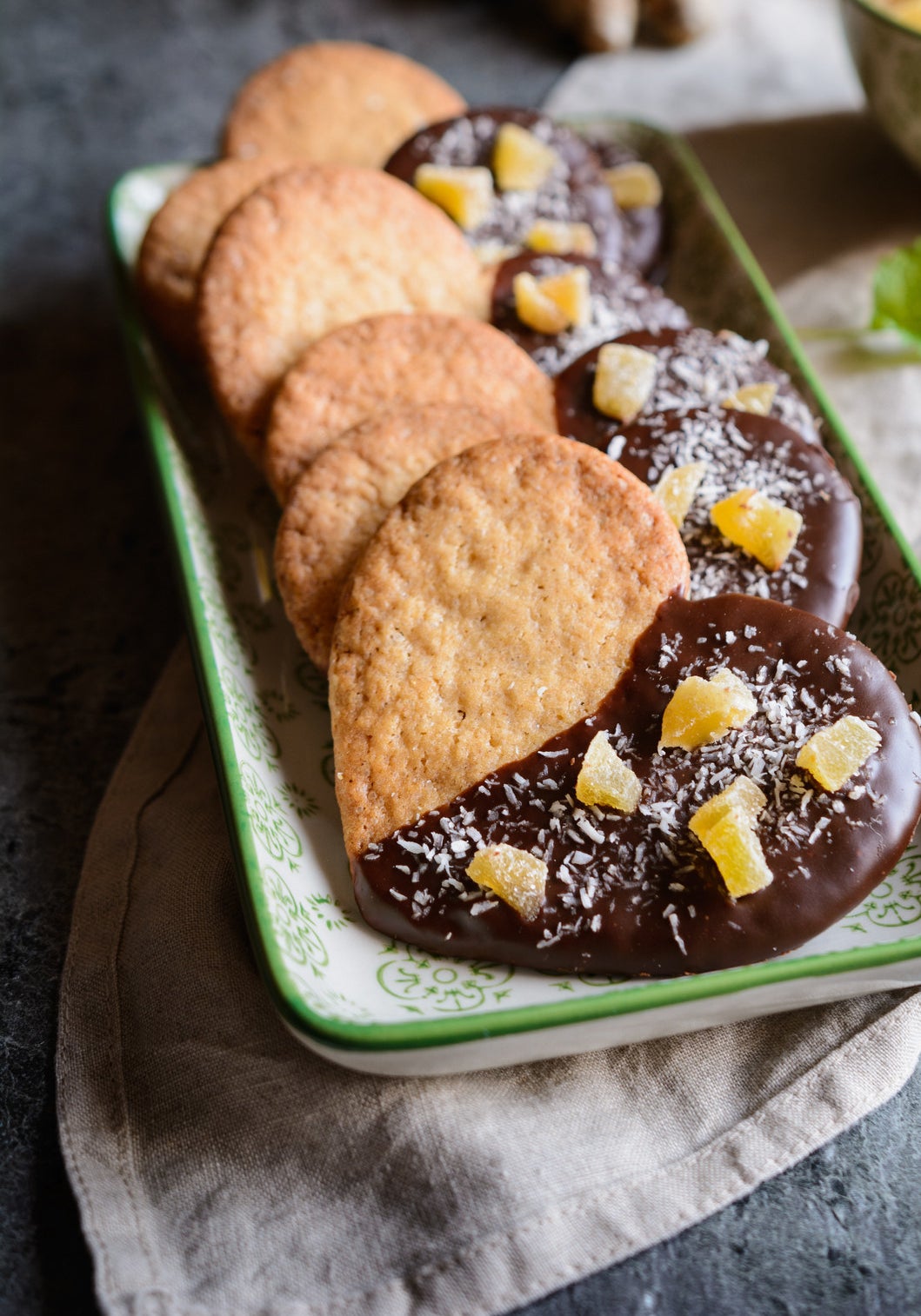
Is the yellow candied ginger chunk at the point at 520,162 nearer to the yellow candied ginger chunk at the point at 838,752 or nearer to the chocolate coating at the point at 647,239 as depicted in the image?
the chocolate coating at the point at 647,239

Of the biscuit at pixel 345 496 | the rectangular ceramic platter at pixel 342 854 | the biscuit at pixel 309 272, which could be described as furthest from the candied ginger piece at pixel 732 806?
the biscuit at pixel 309 272

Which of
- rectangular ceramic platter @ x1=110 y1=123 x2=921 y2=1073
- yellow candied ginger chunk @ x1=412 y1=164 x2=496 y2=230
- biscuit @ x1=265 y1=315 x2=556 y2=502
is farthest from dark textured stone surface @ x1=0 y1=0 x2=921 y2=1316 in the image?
yellow candied ginger chunk @ x1=412 y1=164 x2=496 y2=230

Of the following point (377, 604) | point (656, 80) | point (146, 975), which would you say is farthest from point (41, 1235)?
point (656, 80)

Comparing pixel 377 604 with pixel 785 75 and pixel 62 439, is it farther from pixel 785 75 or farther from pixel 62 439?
pixel 785 75

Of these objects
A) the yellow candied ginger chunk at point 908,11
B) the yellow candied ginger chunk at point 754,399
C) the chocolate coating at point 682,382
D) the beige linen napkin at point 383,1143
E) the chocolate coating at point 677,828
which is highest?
the yellow candied ginger chunk at point 908,11

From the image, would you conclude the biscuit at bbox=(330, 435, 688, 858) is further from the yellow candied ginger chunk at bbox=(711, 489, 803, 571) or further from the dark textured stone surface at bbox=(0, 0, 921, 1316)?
the dark textured stone surface at bbox=(0, 0, 921, 1316)

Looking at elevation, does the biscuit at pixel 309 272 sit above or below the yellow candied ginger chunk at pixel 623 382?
above
